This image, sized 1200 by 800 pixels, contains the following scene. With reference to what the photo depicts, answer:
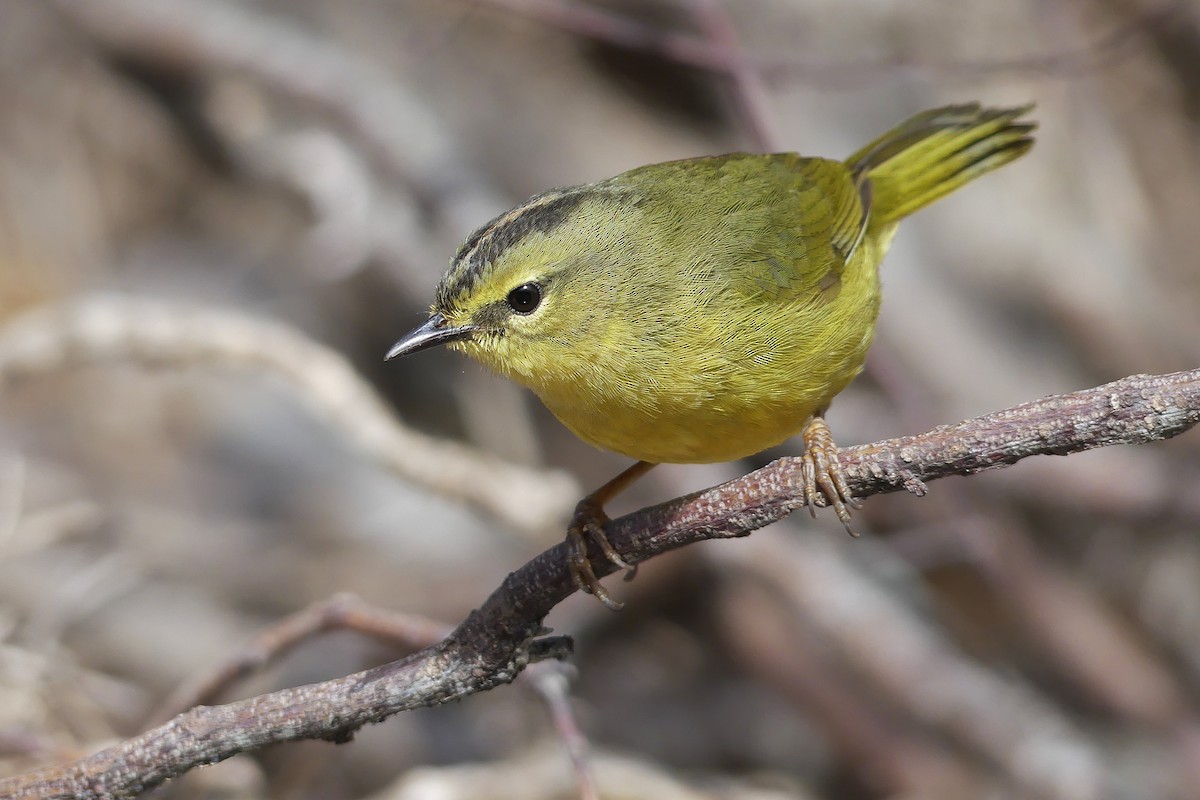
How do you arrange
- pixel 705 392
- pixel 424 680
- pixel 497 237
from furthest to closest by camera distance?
pixel 497 237 < pixel 705 392 < pixel 424 680

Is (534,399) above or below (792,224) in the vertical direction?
above

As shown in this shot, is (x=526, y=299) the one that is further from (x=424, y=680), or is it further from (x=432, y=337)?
(x=424, y=680)

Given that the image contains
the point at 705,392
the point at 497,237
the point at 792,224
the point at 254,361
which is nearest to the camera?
the point at 705,392

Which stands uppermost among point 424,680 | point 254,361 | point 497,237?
point 254,361

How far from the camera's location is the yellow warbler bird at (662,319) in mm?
2990

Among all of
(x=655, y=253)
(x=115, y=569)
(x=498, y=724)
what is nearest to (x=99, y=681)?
(x=115, y=569)

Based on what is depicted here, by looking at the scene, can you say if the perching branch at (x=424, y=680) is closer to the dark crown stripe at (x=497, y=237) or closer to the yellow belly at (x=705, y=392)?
the yellow belly at (x=705, y=392)

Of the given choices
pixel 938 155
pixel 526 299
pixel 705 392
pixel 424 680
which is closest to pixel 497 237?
pixel 526 299

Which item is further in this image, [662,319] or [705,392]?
[662,319]

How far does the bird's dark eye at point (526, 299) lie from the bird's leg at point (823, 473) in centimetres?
82

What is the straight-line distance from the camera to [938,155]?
4.20 m

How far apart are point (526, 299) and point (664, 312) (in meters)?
0.38

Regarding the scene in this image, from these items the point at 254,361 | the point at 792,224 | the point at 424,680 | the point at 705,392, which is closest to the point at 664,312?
the point at 705,392

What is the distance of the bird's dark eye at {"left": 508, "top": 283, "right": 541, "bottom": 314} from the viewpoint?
3182 mm
